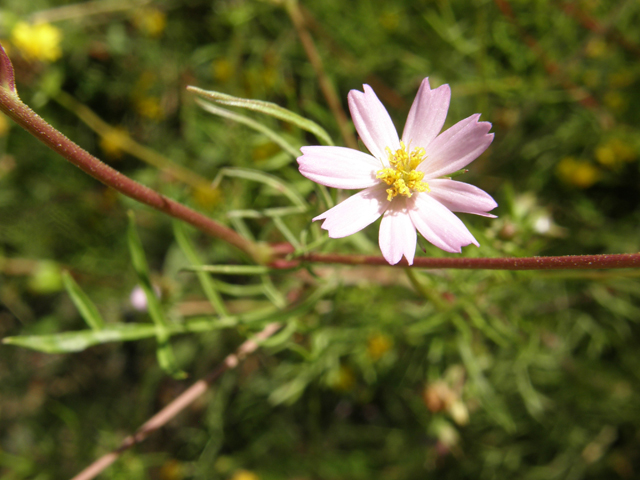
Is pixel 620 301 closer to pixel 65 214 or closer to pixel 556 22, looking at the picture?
pixel 556 22

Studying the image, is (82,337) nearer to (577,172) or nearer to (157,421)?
Result: (157,421)

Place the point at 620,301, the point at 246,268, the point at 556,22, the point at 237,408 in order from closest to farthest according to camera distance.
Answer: the point at 246,268, the point at 620,301, the point at 556,22, the point at 237,408

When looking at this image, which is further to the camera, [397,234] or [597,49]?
[597,49]

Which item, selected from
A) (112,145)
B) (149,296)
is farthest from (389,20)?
(149,296)

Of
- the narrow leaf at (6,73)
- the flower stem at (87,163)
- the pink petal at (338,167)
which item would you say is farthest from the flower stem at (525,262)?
the narrow leaf at (6,73)

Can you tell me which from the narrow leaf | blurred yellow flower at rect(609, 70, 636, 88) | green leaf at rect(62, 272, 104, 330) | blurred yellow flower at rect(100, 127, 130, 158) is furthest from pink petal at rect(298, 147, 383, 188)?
blurred yellow flower at rect(609, 70, 636, 88)

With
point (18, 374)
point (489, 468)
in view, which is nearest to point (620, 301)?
point (489, 468)
